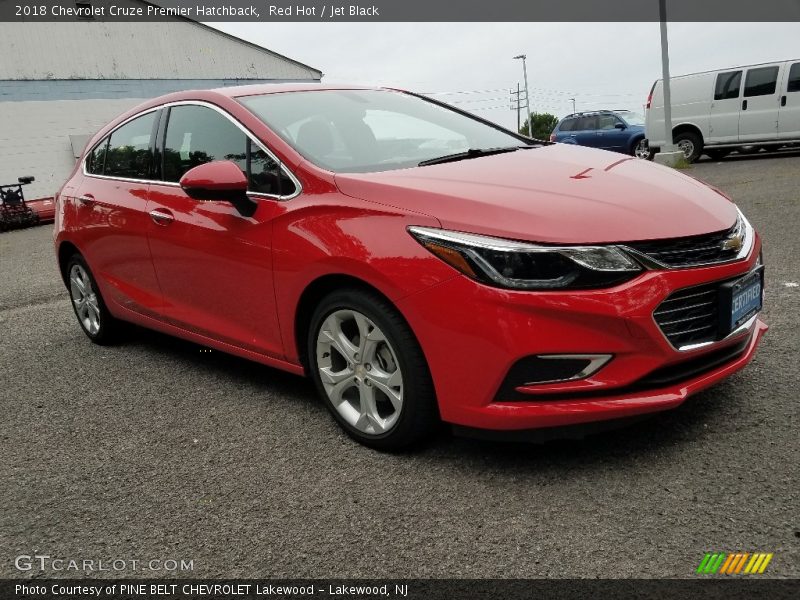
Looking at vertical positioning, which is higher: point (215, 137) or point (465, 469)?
point (215, 137)

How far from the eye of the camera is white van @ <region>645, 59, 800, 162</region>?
1489 cm

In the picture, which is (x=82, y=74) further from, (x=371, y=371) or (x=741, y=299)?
(x=741, y=299)

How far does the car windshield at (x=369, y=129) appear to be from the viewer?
3.30 m

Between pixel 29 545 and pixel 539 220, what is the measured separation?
6.88 ft

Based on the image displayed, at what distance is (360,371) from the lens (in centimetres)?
299

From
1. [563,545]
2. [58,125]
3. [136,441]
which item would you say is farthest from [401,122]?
[58,125]

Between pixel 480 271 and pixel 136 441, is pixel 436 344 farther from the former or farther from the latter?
pixel 136 441

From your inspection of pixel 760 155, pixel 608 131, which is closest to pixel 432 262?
pixel 760 155

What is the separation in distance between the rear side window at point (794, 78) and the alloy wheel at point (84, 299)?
14.5 meters

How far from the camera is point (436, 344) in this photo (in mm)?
2625

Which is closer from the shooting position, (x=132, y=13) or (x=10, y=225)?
(x=10, y=225)

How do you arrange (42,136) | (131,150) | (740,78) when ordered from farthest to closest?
(42,136) → (740,78) → (131,150)

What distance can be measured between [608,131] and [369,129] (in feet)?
59.5

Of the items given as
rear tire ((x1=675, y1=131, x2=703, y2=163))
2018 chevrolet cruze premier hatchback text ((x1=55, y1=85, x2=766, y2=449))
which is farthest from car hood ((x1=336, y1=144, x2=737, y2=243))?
rear tire ((x1=675, y1=131, x2=703, y2=163))
